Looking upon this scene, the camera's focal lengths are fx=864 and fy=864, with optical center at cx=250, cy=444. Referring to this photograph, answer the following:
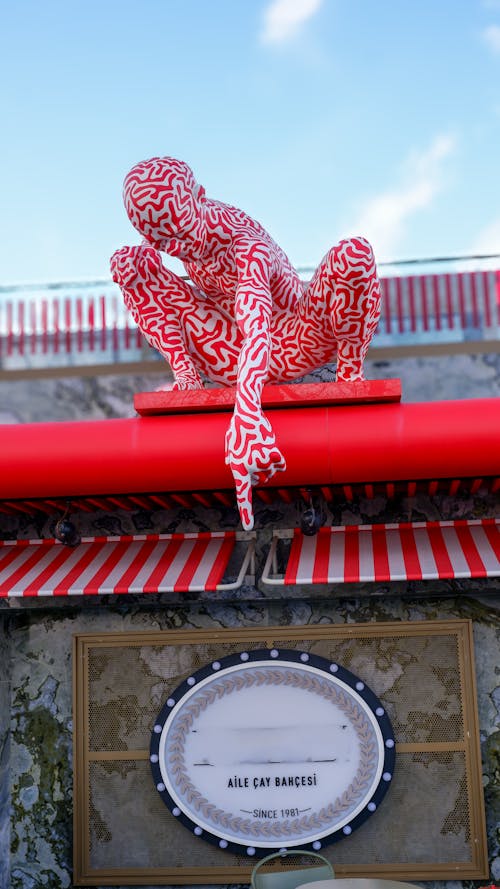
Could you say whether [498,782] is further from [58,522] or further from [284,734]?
[58,522]

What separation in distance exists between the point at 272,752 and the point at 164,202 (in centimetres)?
290

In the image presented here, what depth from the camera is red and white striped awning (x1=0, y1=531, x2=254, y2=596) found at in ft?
14.2

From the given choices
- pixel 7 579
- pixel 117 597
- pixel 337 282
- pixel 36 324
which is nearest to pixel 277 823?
pixel 117 597

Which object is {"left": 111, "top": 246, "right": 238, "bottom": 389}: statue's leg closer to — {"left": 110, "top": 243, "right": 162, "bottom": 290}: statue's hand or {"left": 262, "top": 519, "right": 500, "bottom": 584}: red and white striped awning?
{"left": 110, "top": 243, "right": 162, "bottom": 290}: statue's hand

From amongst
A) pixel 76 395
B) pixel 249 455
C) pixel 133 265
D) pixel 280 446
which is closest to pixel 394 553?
pixel 280 446

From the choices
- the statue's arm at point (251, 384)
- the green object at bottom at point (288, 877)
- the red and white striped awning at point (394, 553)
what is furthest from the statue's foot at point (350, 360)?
the green object at bottom at point (288, 877)

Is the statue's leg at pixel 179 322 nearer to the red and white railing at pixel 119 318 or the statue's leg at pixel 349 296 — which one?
the statue's leg at pixel 349 296

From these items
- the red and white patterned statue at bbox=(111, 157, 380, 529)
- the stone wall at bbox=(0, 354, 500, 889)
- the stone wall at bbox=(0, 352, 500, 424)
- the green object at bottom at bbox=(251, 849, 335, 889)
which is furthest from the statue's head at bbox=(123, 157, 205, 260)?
the stone wall at bbox=(0, 352, 500, 424)

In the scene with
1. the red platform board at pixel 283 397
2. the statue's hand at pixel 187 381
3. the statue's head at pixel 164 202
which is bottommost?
the red platform board at pixel 283 397

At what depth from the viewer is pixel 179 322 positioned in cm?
465

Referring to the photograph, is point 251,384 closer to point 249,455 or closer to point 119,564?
point 249,455

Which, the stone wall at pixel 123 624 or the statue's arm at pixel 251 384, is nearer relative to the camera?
the statue's arm at pixel 251 384

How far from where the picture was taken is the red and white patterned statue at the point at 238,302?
3.87 metres

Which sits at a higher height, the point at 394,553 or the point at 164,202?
the point at 164,202
